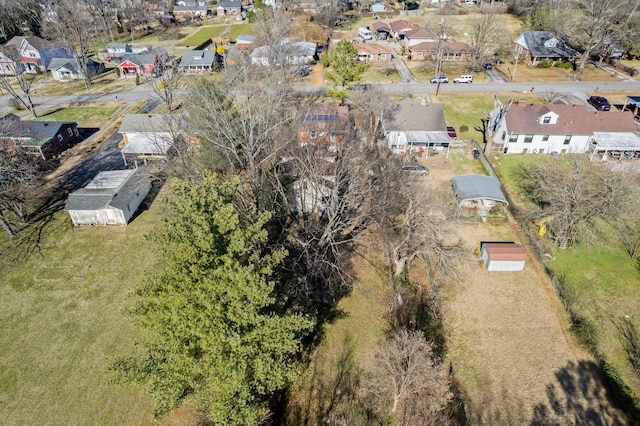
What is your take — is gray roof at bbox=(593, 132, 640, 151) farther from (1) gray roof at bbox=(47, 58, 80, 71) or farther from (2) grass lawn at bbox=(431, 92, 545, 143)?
(1) gray roof at bbox=(47, 58, 80, 71)

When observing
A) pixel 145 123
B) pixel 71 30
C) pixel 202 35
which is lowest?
pixel 145 123

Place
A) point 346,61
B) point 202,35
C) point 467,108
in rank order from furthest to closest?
point 202,35 → point 467,108 → point 346,61

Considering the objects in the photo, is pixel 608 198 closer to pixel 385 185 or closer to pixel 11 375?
pixel 385 185

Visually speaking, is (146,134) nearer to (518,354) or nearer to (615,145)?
(518,354)

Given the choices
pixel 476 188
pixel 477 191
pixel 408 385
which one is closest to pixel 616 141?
pixel 476 188

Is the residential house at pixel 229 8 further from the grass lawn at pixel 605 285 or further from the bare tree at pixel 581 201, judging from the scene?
the grass lawn at pixel 605 285

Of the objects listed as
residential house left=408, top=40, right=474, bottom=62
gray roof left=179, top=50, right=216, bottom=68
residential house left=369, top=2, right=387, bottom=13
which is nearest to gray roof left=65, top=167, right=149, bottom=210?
gray roof left=179, top=50, right=216, bottom=68
